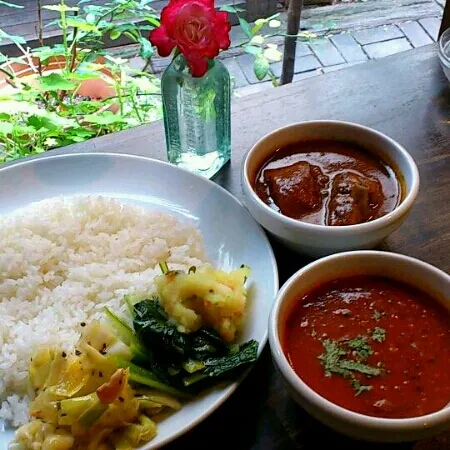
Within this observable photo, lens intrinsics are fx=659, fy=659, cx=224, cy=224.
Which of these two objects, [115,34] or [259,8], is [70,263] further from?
[259,8]

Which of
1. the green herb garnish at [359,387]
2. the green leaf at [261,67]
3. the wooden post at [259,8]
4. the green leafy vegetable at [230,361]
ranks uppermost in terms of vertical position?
the green herb garnish at [359,387]

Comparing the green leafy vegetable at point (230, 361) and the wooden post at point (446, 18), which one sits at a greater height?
the wooden post at point (446, 18)

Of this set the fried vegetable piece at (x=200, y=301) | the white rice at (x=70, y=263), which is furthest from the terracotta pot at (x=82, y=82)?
the fried vegetable piece at (x=200, y=301)

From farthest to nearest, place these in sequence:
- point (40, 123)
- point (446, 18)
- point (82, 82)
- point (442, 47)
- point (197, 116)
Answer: point (82, 82) < point (40, 123) < point (446, 18) < point (442, 47) < point (197, 116)

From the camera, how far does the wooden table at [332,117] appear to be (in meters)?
1.03

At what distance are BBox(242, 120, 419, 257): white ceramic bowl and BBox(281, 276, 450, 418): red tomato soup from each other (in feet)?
0.34

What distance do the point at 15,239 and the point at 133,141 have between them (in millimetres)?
409

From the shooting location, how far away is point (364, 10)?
350 cm

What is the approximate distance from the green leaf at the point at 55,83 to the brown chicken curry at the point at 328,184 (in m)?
1.20

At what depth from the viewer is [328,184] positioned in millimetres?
1276

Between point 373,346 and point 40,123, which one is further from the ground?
point 373,346

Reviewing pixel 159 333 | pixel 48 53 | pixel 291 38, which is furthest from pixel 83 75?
pixel 159 333

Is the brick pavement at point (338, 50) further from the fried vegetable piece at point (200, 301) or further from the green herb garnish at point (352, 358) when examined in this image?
the green herb garnish at point (352, 358)

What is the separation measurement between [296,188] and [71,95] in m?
1.64
